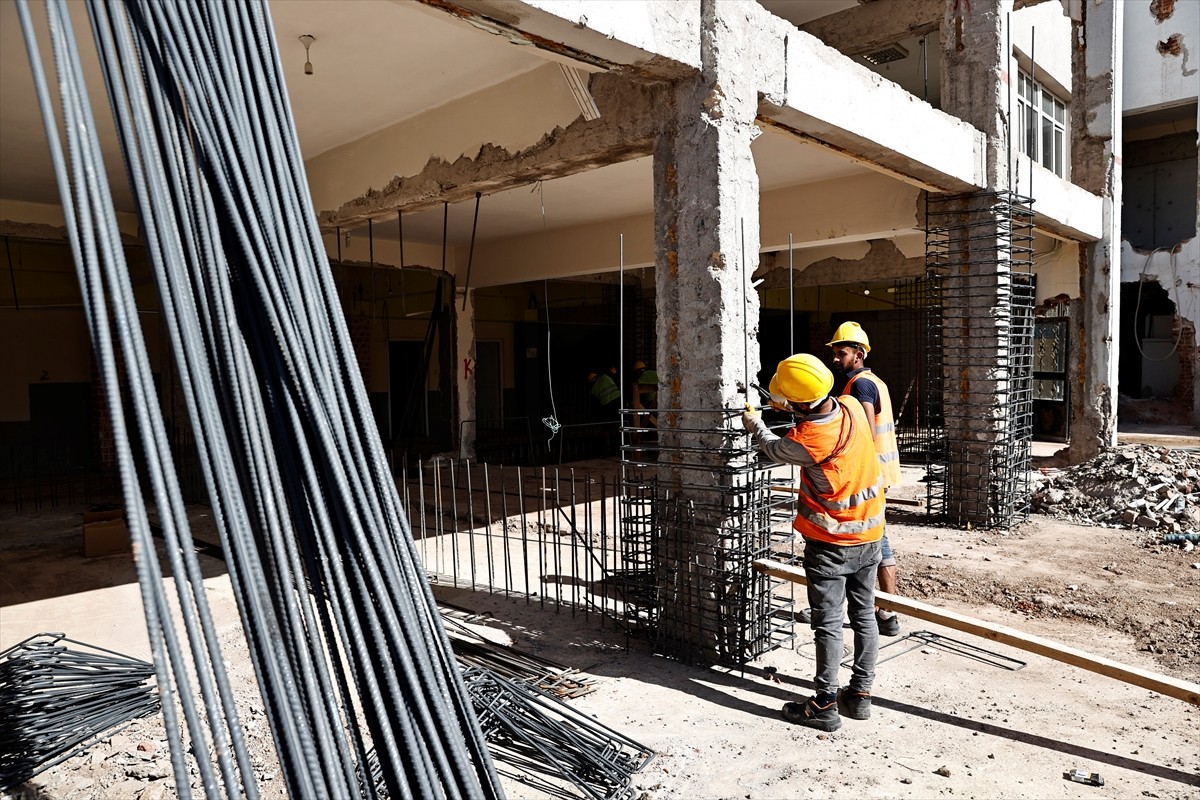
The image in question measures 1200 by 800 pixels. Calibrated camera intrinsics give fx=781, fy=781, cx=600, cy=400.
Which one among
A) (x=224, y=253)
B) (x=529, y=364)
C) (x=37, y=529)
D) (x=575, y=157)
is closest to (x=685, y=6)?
(x=575, y=157)

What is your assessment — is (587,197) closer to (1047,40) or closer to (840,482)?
(840,482)

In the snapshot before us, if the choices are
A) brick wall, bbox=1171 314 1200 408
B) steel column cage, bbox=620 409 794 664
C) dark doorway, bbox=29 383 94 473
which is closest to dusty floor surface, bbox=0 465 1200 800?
steel column cage, bbox=620 409 794 664

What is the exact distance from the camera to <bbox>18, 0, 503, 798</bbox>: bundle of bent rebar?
193 centimetres

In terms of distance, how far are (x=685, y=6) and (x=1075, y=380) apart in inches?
377

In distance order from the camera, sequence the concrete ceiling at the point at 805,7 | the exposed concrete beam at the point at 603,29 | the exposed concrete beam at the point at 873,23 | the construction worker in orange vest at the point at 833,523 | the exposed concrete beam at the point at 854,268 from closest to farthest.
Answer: the exposed concrete beam at the point at 603,29, the construction worker in orange vest at the point at 833,523, the concrete ceiling at the point at 805,7, the exposed concrete beam at the point at 873,23, the exposed concrete beam at the point at 854,268

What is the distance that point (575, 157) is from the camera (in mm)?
5332

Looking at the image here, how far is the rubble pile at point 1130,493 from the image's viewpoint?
8000 mm

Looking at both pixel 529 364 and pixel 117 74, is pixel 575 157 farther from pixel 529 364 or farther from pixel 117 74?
pixel 529 364

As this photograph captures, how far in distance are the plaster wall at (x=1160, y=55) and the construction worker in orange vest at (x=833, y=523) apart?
1764cm

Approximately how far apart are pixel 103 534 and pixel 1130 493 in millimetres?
10476

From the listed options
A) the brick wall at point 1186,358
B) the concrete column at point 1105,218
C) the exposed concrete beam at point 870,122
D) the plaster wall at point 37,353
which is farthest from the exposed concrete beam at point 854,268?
the plaster wall at point 37,353

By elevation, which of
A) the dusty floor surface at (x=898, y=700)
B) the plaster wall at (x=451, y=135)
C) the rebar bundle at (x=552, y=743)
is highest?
the plaster wall at (x=451, y=135)

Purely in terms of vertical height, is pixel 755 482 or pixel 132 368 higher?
pixel 132 368

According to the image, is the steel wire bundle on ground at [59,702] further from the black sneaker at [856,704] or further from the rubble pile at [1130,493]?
the rubble pile at [1130,493]
